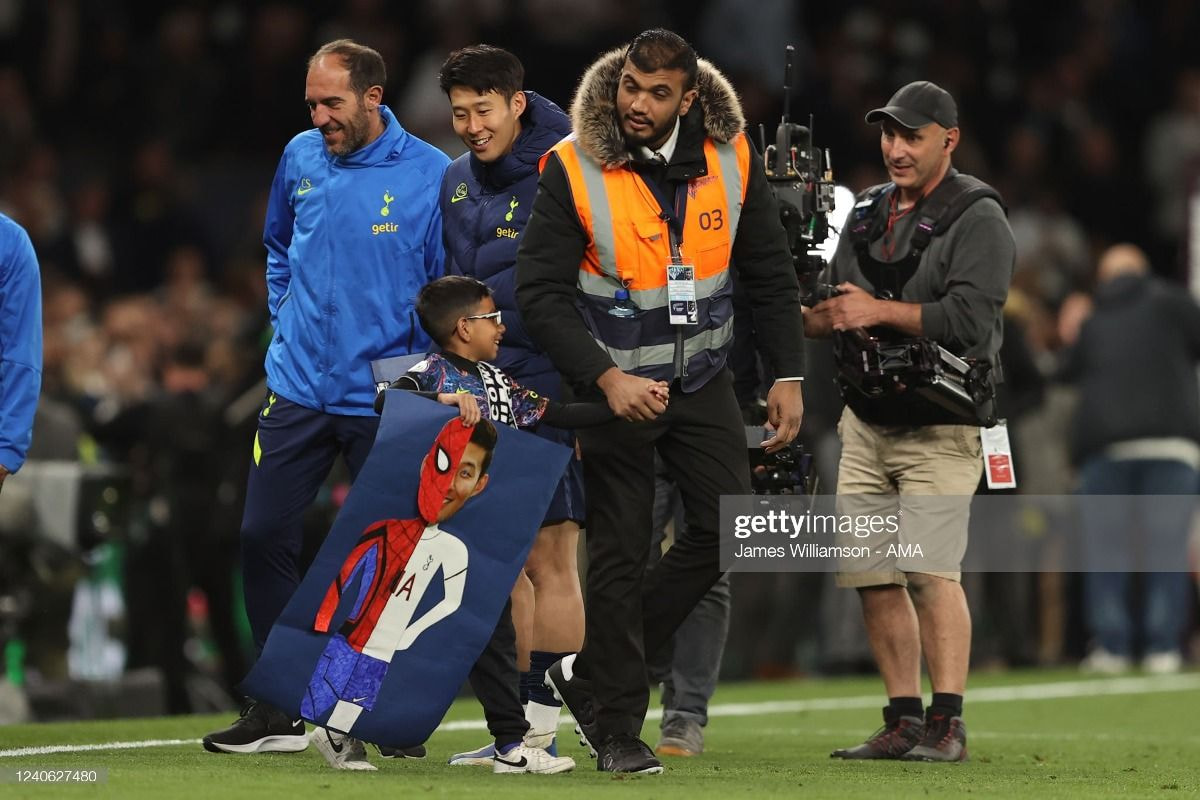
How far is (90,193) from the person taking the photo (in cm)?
1628

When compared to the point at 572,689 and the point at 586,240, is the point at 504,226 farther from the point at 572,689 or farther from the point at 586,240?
the point at 572,689

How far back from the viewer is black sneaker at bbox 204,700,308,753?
8.16 meters

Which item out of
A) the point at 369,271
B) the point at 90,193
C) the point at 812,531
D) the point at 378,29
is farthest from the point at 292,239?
the point at 378,29

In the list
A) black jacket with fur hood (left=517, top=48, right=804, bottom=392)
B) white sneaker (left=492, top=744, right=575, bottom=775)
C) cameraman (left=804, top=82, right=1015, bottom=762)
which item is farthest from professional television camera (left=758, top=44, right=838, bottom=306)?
white sneaker (left=492, top=744, right=575, bottom=775)

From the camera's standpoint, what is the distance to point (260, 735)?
8.20 metres

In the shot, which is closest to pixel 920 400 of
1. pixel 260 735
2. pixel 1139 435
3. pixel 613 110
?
pixel 613 110

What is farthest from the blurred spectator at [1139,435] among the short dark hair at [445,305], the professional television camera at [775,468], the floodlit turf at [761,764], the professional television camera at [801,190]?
the short dark hair at [445,305]

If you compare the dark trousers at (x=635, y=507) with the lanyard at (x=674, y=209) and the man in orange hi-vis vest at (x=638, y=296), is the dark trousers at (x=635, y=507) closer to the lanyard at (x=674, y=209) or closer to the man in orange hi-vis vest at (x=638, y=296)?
the man in orange hi-vis vest at (x=638, y=296)

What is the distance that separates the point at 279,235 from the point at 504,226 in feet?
3.01

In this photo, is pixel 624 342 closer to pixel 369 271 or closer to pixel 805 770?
pixel 369 271

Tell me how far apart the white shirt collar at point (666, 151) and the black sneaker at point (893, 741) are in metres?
2.42

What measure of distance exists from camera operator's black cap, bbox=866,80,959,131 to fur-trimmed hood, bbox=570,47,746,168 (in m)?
1.18

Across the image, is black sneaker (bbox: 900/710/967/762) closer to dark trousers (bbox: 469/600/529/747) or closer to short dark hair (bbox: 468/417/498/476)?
dark trousers (bbox: 469/600/529/747)

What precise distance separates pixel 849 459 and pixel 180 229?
342 inches
